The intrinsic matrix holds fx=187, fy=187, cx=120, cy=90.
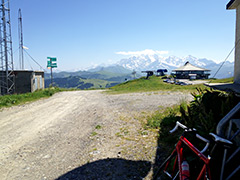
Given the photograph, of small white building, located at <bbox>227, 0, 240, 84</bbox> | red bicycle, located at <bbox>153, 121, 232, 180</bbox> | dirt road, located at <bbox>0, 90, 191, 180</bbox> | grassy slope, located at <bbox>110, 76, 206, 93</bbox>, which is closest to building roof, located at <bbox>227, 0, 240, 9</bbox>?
small white building, located at <bbox>227, 0, 240, 84</bbox>

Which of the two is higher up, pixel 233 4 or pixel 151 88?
pixel 233 4

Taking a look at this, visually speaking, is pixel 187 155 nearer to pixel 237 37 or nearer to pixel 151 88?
pixel 237 37

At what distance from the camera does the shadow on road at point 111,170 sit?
180 inches

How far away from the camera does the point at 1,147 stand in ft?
22.1

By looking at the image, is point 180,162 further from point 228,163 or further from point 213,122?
point 213,122

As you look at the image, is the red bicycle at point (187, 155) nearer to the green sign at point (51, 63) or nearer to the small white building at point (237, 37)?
the small white building at point (237, 37)

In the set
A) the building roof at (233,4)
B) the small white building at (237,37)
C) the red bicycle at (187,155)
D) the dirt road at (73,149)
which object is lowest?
the dirt road at (73,149)

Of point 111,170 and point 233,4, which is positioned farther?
point 233,4

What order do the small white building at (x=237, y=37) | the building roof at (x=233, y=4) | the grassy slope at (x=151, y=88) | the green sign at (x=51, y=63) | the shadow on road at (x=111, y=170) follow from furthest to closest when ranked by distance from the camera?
the green sign at (x=51, y=63), the grassy slope at (x=151, y=88), the small white building at (x=237, y=37), the building roof at (x=233, y=4), the shadow on road at (x=111, y=170)

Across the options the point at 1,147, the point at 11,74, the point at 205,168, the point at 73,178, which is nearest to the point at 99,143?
the point at 73,178

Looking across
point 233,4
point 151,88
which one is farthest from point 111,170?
point 151,88

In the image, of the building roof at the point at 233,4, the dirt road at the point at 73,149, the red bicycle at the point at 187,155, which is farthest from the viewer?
the building roof at the point at 233,4

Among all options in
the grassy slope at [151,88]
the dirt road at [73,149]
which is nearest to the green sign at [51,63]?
the grassy slope at [151,88]

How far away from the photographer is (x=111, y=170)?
16.0ft
